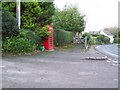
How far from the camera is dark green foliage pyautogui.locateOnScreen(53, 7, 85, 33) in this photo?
43744 millimetres

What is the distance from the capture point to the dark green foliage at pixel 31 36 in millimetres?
20047

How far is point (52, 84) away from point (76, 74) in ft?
7.69

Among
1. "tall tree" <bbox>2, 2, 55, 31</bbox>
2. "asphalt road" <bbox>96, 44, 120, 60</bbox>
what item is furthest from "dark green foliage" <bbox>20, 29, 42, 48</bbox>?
"asphalt road" <bbox>96, 44, 120, 60</bbox>

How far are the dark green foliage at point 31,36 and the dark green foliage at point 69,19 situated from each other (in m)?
19.9

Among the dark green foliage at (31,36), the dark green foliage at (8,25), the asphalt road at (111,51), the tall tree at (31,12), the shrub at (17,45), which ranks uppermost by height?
the tall tree at (31,12)

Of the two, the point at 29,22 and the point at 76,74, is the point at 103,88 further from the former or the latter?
the point at 29,22

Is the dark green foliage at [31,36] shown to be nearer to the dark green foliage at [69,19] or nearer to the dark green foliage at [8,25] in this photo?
the dark green foliage at [8,25]

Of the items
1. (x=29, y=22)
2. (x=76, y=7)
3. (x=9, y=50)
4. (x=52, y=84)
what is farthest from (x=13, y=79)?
(x=76, y=7)

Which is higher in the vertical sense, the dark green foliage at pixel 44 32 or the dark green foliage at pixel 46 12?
the dark green foliage at pixel 46 12

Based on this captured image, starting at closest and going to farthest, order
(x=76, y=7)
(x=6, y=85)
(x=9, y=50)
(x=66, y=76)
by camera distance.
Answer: (x=6, y=85), (x=66, y=76), (x=9, y=50), (x=76, y=7)

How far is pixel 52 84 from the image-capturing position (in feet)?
26.6

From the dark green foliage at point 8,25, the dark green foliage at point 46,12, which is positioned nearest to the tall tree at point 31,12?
the dark green foliage at point 46,12

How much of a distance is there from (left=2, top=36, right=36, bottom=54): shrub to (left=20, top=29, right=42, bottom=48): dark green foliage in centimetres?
54

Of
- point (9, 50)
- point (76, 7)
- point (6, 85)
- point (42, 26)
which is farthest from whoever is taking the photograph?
point (76, 7)
